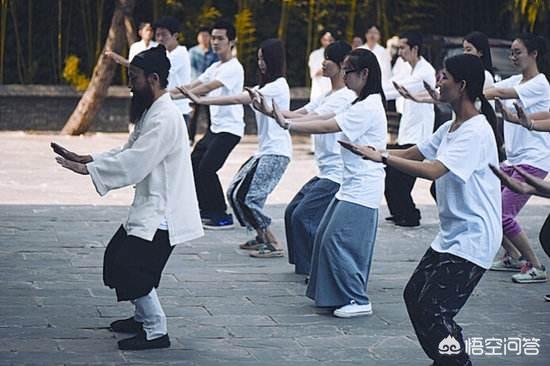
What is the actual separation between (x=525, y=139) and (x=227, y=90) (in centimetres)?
276

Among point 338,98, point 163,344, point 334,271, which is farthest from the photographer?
point 338,98

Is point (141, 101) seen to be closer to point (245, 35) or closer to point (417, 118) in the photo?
point (417, 118)

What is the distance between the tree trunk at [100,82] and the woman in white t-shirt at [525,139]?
1031 cm

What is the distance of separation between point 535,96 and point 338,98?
160 centimetres

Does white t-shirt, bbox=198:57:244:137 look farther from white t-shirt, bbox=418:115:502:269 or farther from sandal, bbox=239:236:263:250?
white t-shirt, bbox=418:115:502:269

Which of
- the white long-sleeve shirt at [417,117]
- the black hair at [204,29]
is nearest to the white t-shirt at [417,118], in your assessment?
the white long-sleeve shirt at [417,117]

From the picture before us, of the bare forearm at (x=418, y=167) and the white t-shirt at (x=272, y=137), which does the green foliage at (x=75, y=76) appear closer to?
the white t-shirt at (x=272, y=137)

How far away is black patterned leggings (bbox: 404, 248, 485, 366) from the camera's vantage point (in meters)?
5.92

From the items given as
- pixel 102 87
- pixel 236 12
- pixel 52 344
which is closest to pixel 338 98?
pixel 52 344

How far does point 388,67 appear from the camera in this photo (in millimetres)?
16859

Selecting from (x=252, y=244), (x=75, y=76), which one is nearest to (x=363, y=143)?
(x=252, y=244)

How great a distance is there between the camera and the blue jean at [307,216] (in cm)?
850

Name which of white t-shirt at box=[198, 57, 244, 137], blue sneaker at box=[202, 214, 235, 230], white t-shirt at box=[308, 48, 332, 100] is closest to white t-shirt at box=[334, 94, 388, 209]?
white t-shirt at box=[198, 57, 244, 137]

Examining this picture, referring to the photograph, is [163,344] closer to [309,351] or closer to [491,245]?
[309,351]
